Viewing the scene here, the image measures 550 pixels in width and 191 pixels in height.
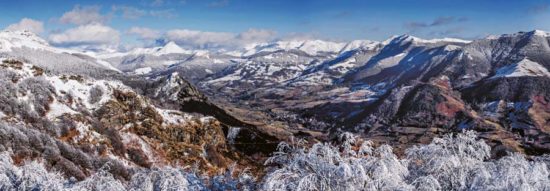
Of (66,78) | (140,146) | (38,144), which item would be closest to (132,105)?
(66,78)

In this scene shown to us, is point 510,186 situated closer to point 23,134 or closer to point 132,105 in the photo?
point 23,134

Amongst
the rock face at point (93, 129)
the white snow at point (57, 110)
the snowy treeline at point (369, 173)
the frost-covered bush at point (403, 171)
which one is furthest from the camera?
the white snow at point (57, 110)

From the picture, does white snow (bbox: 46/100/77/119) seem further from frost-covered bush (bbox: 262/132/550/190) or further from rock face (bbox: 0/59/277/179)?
frost-covered bush (bbox: 262/132/550/190)

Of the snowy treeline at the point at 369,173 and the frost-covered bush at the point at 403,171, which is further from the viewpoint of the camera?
the snowy treeline at the point at 369,173

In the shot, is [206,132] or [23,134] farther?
[206,132]

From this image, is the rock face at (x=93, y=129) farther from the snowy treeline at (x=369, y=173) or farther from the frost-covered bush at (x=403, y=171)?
the frost-covered bush at (x=403, y=171)

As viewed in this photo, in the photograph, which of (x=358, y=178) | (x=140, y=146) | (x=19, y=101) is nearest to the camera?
(x=358, y=178)

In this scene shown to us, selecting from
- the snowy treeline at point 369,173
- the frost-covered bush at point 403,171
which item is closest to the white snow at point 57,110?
the snowy treeline at point 369,173
